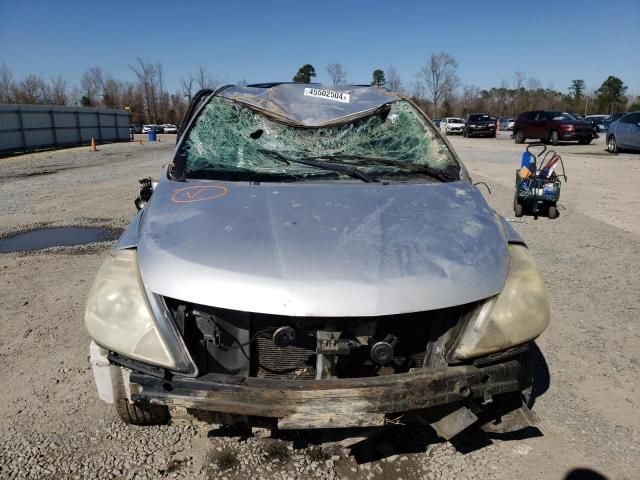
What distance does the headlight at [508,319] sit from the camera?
2084 millimetres

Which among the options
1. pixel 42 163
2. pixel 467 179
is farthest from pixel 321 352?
pixel 42 163

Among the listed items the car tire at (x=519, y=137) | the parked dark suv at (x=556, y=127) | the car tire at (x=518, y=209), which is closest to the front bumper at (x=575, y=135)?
the parked dark suv at (x=556, y=127)

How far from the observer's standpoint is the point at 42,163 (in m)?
19.2

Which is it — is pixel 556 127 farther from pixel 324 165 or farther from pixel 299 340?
pixel 299 340

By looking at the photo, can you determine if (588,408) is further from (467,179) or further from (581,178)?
(581,178)

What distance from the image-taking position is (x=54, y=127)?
93.5 ft

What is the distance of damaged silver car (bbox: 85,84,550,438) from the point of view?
192 cm

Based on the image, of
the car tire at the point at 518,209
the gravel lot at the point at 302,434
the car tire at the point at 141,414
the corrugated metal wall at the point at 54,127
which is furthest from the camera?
the corrugated metal wall at the point at 54,127

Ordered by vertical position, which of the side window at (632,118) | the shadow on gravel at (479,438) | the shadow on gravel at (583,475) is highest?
the side window at (632,118)

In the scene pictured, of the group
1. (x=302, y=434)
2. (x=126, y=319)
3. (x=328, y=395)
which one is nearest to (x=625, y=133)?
(x=302, y=434)

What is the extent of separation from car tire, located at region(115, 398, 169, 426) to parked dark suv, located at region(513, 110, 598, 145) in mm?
26139

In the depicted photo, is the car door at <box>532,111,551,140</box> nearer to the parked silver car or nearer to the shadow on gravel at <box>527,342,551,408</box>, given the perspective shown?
the parked silver car

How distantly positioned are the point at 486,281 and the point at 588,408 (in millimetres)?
1438

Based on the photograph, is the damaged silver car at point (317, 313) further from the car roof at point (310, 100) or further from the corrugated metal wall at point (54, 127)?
the corrugated metal wall at point (54, 127)
